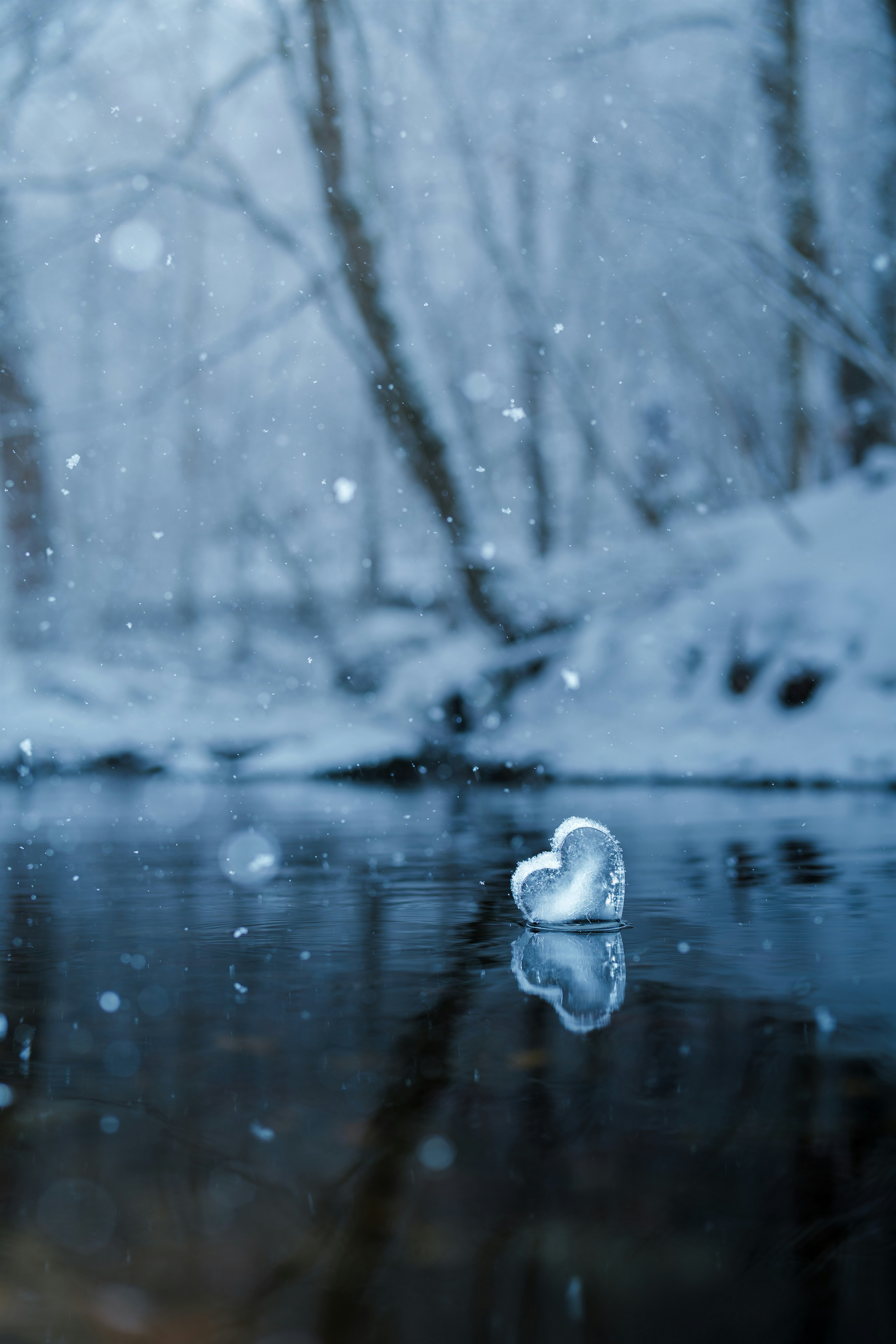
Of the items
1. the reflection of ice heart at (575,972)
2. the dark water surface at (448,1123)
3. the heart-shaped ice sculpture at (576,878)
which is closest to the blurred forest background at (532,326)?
the heart-shaped ice sculpture at (576,878)

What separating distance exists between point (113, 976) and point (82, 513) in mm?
18140

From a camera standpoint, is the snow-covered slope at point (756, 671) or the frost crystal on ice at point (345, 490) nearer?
the snow-covered slope at point (756, 671)

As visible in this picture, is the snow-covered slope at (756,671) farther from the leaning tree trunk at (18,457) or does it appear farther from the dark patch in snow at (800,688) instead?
the leaning tree trunk at (18,457)

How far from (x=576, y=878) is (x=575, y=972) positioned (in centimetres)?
49

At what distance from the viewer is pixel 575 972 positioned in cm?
220

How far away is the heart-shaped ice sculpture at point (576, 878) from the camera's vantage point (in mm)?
2672

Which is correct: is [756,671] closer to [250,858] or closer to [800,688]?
[800,688]

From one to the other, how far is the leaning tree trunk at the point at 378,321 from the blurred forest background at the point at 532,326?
27 millimetres

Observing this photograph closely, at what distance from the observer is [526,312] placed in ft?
31.8

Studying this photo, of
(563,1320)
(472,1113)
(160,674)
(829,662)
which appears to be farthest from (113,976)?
(160,674)

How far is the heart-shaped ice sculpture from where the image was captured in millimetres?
2672

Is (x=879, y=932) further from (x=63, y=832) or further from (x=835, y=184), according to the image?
(x=835, y=184)

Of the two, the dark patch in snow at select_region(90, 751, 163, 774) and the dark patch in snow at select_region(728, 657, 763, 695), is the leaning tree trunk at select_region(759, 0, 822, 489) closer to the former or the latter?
the dark patch in snow at select_region(728, 657, 763, 695)

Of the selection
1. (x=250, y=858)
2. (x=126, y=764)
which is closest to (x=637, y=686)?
(x=126, y=764)
